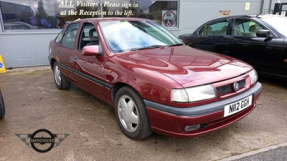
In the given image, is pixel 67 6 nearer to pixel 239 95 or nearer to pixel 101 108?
pixel 101 108

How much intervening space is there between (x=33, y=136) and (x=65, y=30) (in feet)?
7.47

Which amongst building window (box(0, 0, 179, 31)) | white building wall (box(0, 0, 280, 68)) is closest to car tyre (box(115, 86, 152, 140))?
white building wall (box(0, 0, 280, 68))

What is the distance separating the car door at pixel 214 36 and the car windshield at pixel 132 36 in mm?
2018

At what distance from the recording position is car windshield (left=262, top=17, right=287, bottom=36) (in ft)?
13.7

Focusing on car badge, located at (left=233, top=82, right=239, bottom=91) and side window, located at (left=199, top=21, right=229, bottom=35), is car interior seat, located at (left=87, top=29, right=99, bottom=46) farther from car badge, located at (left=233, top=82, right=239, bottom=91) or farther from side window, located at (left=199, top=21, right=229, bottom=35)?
side window, located at (left=199, top=21, right=229, bottom=35)

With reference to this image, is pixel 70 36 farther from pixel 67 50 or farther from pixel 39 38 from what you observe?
pixel 39 38

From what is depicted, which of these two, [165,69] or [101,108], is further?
[101,108]

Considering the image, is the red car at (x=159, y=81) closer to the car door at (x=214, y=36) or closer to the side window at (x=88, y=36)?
the side window at (x=88, y=36)

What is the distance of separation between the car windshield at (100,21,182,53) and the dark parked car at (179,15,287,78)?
1966mm

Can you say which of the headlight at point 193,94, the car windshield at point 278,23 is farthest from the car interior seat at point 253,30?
the headlight at point 193,94

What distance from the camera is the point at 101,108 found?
3.56m

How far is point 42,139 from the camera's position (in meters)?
2.66

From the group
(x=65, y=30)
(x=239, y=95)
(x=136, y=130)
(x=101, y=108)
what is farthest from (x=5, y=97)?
(x=239, y=95)

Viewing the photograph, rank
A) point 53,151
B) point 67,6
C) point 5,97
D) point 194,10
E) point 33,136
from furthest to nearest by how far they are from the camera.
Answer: point 194,10, point 67,6, point 5,97, point 33,136, point 53,151
